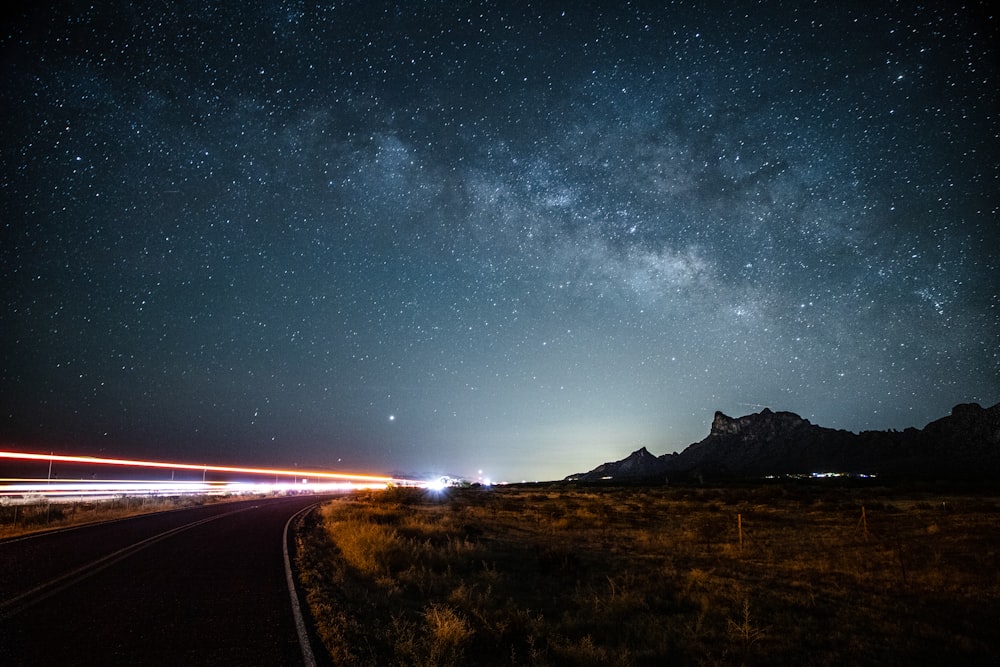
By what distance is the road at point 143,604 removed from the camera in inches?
251

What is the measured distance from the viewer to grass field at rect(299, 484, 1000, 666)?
26.9ft

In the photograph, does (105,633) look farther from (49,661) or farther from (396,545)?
(396,545)

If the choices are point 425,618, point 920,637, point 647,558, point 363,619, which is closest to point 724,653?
point 920,637

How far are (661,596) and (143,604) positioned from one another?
1041 centimetres

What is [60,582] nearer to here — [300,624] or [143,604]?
[143,604]

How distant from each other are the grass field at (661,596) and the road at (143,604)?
0.88 meters

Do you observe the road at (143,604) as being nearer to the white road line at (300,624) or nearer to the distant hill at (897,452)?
the white road line at (300,624)

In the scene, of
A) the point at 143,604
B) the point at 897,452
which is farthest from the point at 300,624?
the point at 897,452

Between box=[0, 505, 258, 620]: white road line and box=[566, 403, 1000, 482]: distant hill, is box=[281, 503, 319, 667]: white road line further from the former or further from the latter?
box=[566, 403, 1000, 482]: distant hill

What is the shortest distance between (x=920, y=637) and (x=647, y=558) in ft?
28.6

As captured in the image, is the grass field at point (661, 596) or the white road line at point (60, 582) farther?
the grass field at point (661, 596)

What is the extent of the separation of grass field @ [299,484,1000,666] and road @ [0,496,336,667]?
34.8 inches

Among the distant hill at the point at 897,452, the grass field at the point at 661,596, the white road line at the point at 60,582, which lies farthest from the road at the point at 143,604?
the distant hill at the point at 897,452

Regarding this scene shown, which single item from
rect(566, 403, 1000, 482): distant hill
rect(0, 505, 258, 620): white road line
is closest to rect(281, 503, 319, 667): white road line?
rect(0, 505, 258, 620): white road line
